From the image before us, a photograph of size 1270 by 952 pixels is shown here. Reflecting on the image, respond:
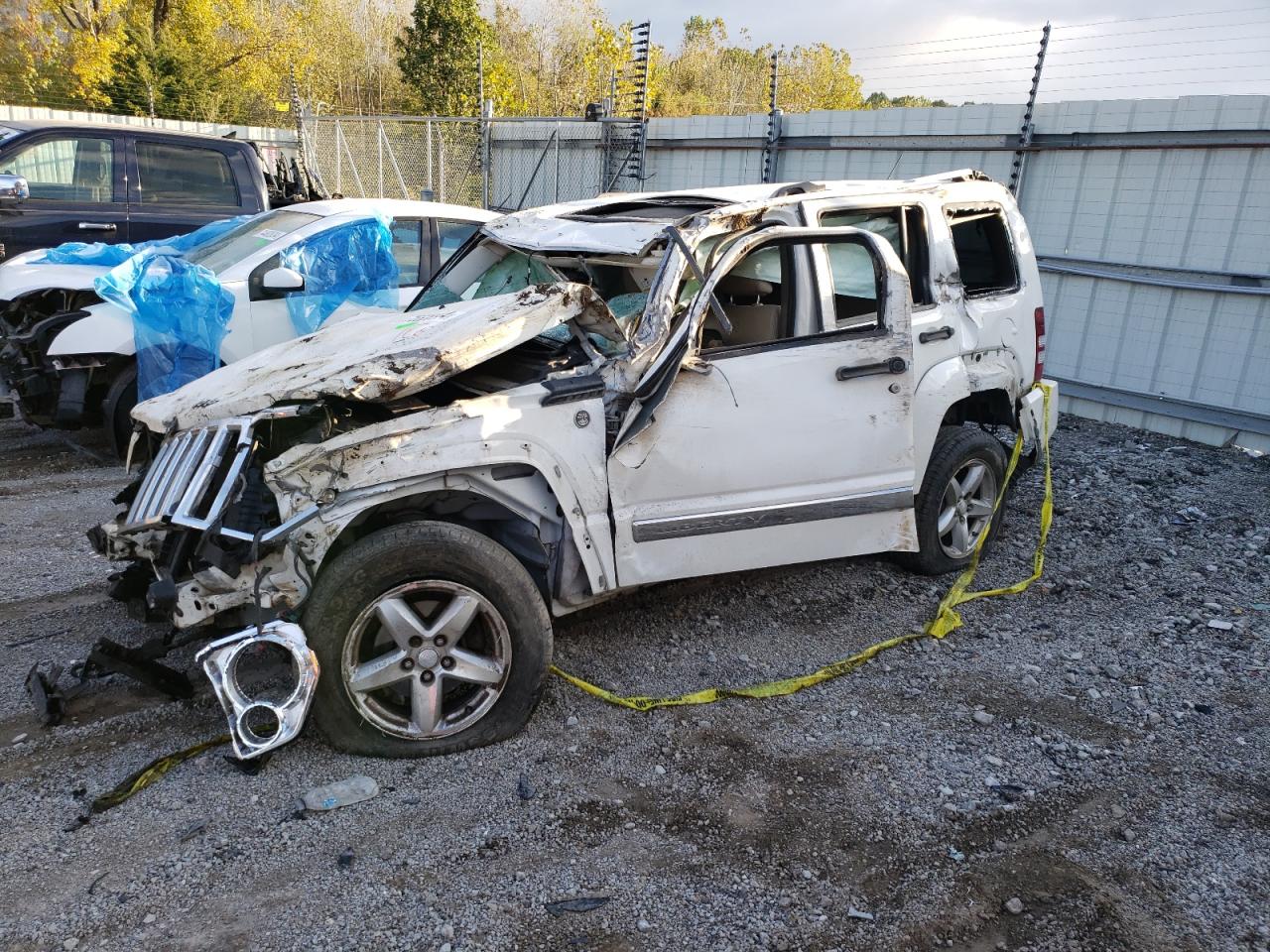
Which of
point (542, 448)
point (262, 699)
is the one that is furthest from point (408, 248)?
point (262, 699)

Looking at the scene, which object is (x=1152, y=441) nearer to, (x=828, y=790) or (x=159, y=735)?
(x=828, y=790)

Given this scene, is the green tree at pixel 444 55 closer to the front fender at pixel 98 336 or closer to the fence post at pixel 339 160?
the fence post at pixel 339 160

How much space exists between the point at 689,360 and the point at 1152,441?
20.0 feet

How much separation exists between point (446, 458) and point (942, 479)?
108 inches

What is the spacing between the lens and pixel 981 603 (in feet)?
16.1

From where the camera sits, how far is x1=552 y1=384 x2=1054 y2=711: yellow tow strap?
3.84 m

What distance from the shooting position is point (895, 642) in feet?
14.5

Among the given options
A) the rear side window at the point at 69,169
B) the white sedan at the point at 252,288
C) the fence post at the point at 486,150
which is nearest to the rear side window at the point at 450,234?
the white sedan at the point at 252,288

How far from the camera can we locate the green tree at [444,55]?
30.2 meters

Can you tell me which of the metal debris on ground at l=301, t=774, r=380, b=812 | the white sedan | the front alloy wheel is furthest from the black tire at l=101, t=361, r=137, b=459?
the metal debris on ground at l=301, t=774, r=380, b=812

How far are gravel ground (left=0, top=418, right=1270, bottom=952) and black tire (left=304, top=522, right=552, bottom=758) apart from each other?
0.10 m

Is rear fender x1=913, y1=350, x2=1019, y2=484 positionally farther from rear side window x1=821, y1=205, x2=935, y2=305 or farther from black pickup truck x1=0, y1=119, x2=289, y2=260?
black pickup truck x1=0, y1=119, x2=289, y2=260

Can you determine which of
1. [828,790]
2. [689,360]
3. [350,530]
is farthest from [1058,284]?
[350,530]

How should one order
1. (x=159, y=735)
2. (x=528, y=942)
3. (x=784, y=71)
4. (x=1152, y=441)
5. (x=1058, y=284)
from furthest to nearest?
(x=784, y=71) < (x=1058, y=284) < (x=1152, y=441) < (x=159, y=735) < (x=528, y=942)
